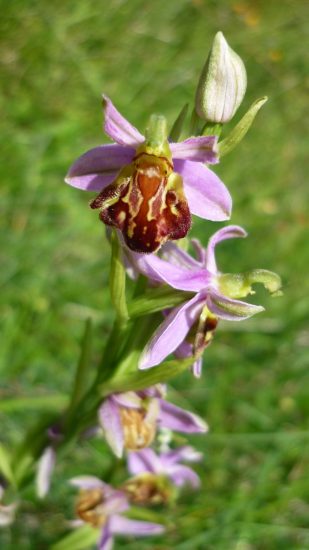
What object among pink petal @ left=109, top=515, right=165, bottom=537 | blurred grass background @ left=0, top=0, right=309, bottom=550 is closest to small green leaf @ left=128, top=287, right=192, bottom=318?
pink petal @ left=109, top=515, right=165, bottom=537

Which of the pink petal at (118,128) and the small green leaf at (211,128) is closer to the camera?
the pink petal at (118,128)

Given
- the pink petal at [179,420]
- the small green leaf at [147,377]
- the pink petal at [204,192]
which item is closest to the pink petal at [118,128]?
the pink petal at [204,192]

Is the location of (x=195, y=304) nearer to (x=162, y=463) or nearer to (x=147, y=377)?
(x=147, y=377)

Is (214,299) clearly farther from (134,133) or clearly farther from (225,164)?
(225,164)

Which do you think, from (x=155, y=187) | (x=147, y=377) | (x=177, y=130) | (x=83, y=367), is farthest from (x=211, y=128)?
(x=83, y=367)

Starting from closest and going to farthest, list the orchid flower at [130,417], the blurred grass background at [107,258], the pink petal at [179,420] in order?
the orchid flower at [130,417] → the pink petal at [179,420] → the blurred grass background at [107,258]

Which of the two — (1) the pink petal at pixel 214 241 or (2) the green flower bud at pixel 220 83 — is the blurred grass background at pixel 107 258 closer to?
(1) the pink petal at pixel 214 241

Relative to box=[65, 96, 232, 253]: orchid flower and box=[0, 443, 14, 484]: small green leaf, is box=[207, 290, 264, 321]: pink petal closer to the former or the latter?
box=[65, 96, 232, 253]: orchid flower
